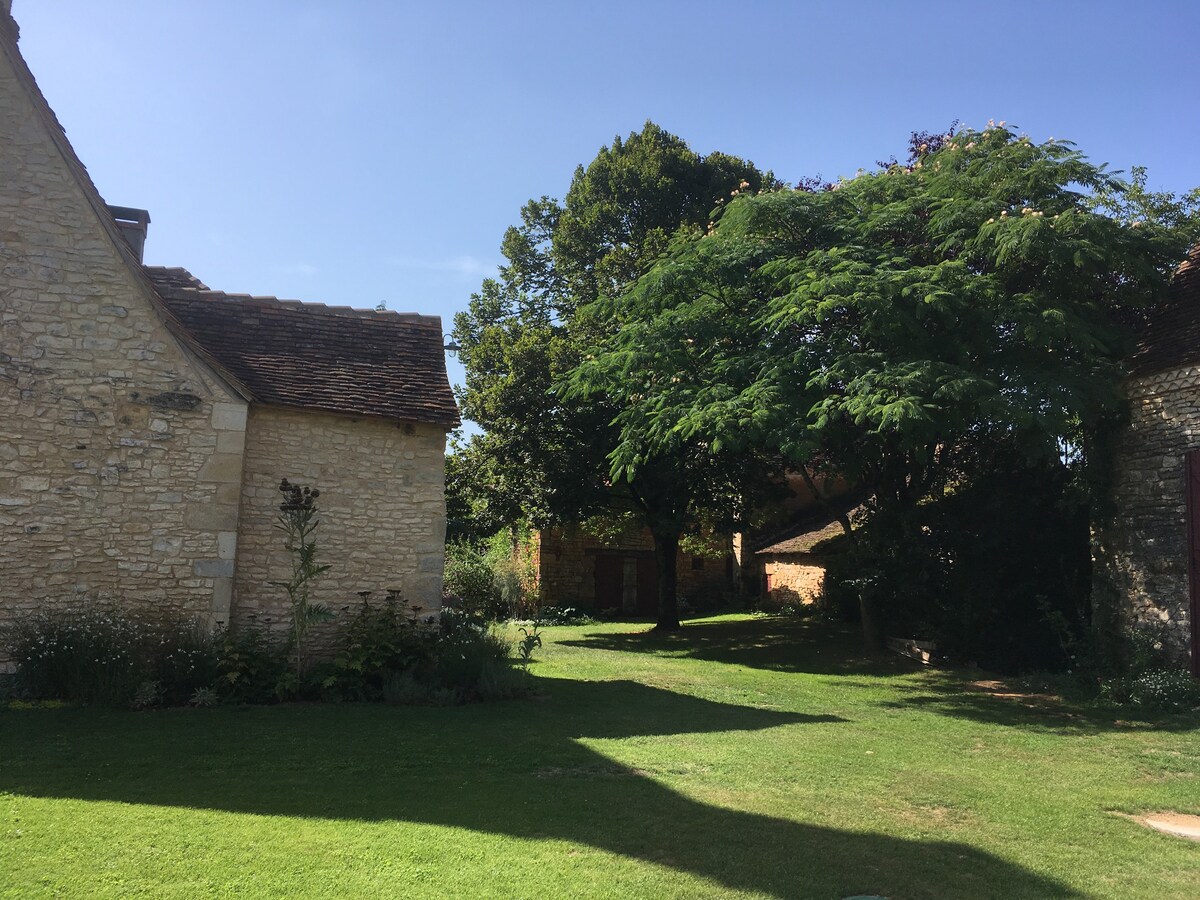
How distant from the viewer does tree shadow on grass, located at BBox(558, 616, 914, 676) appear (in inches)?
637

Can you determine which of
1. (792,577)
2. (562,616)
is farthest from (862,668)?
(562,616)

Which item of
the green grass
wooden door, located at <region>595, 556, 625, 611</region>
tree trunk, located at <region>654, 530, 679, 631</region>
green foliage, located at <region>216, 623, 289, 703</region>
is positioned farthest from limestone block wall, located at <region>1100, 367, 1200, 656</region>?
wooden door, located at <region>595, 556, 625, 611</region>

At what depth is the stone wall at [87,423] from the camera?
394 inches

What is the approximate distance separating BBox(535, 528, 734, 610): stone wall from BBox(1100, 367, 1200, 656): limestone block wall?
16502 mm

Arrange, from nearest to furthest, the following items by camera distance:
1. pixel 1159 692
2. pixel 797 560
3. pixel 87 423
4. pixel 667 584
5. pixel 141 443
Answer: pixel 87 423 < pixel 141 443 < pixel 1159 692 < pixel 667 584 < pixel 797 560

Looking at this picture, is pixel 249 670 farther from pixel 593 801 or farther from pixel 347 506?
pixel 593 801

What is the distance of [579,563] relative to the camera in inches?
1153

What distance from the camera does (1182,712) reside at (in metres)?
10.9

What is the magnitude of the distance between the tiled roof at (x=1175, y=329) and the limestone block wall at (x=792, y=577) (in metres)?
13.5

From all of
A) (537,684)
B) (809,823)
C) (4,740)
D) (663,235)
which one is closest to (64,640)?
(4,740)

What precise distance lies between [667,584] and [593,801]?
16765mm

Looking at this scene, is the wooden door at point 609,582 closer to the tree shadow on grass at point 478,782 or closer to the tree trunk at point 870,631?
the tree trunk at point 870,631

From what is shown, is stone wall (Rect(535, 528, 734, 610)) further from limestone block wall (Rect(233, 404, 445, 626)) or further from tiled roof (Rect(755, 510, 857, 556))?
limestone block wall (Rect(233, 404, 445, 626))

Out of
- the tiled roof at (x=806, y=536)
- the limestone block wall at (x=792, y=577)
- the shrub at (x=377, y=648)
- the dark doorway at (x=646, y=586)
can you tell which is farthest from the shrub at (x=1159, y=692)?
the dark doorway at (x=646, y=586)
